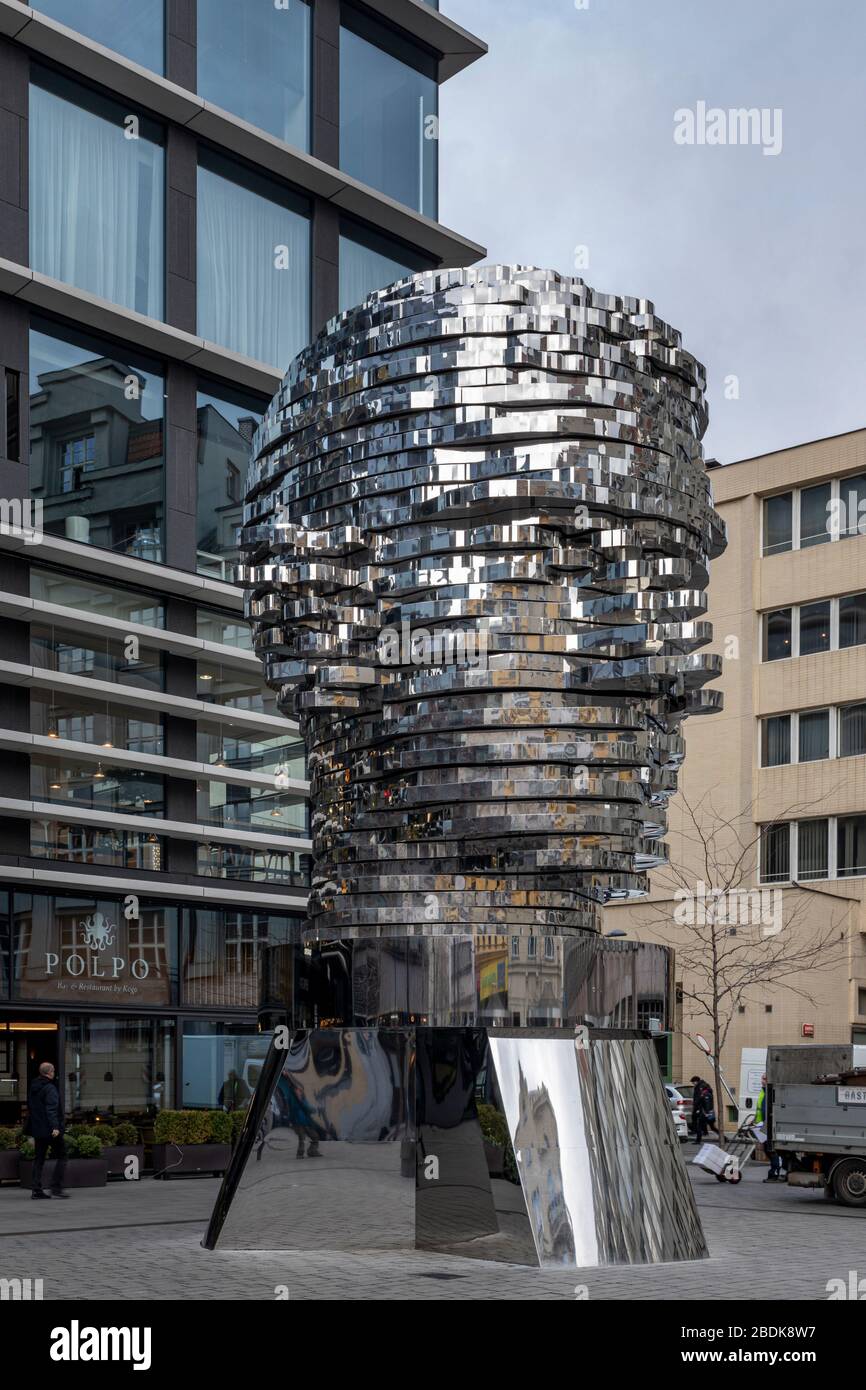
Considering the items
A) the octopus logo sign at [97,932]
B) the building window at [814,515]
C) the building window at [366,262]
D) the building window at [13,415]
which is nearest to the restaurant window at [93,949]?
the octopus logo sign at [97,932]

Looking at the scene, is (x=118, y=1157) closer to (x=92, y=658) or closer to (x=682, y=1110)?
(x=92, y=658)

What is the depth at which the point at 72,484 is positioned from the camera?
29.3m

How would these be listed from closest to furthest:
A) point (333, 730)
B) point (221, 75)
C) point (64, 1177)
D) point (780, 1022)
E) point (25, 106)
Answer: point (333, 730) → point (64, 1177) → point (25, 106) → point (221, 75) → point (780, 1022)

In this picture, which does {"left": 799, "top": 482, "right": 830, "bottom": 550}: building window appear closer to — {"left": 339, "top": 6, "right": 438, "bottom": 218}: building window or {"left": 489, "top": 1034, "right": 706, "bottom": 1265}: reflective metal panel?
{"left": 339, "top": 6, "right": 438, "bottom": 218}: building window

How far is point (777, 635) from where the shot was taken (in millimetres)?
50375

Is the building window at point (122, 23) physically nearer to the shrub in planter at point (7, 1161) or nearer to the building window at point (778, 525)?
the shrub in planter at point (7, 1161)

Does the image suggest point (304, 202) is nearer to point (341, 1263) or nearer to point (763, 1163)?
point (763, 1163)

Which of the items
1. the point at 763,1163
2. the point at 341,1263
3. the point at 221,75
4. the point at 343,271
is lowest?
the point at 763,1163

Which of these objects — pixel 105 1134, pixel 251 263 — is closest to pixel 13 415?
pixel 251 263

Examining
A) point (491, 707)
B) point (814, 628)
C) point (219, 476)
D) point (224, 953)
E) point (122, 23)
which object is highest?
point (122, 23)

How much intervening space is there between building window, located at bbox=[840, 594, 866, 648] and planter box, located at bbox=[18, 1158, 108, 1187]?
29.3 metres

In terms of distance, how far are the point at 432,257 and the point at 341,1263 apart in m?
27.7

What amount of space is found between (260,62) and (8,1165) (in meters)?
20.9

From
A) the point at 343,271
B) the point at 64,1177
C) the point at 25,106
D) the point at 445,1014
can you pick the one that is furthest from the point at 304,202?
the point at 445,1014
